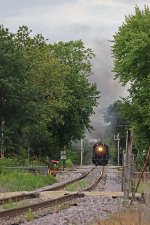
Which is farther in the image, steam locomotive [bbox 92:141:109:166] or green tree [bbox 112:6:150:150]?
steam locomotive [bbox 92:141:109:166]

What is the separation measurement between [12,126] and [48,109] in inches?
543

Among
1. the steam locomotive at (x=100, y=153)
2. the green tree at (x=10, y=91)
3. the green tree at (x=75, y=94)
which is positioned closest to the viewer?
the green tree at (x=10, y=91)

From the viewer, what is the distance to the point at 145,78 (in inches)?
1932

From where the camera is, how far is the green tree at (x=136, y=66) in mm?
47125

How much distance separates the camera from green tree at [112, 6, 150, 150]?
47.1 meters

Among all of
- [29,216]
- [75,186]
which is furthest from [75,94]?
[29,216]

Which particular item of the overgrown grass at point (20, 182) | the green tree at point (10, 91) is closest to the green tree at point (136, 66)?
the green tree at point (10, 91)

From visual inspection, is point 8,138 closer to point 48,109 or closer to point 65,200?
point 48,109

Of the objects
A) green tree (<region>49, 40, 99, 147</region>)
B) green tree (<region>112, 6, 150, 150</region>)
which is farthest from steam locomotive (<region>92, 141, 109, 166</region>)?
green tree (<region>112, 6, 150, 150</region>)

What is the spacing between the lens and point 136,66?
49.0 metres

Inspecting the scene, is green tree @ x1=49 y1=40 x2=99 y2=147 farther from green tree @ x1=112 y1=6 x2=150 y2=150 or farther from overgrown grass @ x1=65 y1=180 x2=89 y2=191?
overgrown grass @ x1=65 y1=180 x2=89 y2=191

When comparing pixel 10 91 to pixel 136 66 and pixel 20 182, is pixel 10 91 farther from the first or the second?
pixel 20 182

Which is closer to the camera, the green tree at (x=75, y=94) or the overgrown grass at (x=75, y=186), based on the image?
the overgrown grass at (x=75, y=186)

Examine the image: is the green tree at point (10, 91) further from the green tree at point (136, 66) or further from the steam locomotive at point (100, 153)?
the steam locomotive at point (100, 153)
